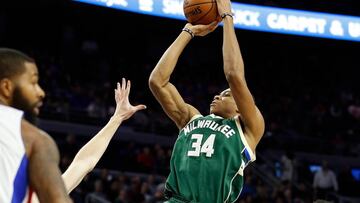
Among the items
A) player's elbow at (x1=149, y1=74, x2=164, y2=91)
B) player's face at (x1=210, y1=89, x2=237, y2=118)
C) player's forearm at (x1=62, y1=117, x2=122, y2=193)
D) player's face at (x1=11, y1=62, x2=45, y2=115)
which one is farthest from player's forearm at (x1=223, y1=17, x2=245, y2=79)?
player's face at (x1=11, y1=62, x2=45, y2=115)

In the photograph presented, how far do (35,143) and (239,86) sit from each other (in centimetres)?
237

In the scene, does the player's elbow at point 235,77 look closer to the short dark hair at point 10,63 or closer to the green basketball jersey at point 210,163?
the green basketball jersey at point 210,163

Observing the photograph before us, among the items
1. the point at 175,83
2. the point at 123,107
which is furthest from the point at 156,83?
the point at 175,83

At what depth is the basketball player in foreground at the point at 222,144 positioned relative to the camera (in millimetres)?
4656

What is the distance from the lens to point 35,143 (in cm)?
250

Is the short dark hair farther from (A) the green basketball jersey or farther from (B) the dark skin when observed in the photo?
(A) the green basketball jersey

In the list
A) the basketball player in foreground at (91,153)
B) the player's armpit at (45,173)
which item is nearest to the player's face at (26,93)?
the player's armpit at (45,173)

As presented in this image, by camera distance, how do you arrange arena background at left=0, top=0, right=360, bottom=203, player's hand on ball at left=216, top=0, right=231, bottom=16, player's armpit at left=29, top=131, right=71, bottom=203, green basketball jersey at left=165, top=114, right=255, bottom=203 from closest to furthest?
player's armpit at left=29, top=131, right=71, bottom=203, green basketball jersey at left=165, top=114, right=255, bottom=203, player's hand on ball at left=216, top=0, right=231, bottom=16, arena background at left=0, top=0, right=360, bottom=203

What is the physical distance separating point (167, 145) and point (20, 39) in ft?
19.5

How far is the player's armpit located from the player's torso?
2213 millimetres

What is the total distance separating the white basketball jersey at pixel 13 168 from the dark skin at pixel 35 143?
0.9 inches

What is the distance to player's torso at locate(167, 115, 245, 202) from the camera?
15.2 feet

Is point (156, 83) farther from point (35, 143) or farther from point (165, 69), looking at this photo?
point (35, 143)

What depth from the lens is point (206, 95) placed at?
18609 mm
